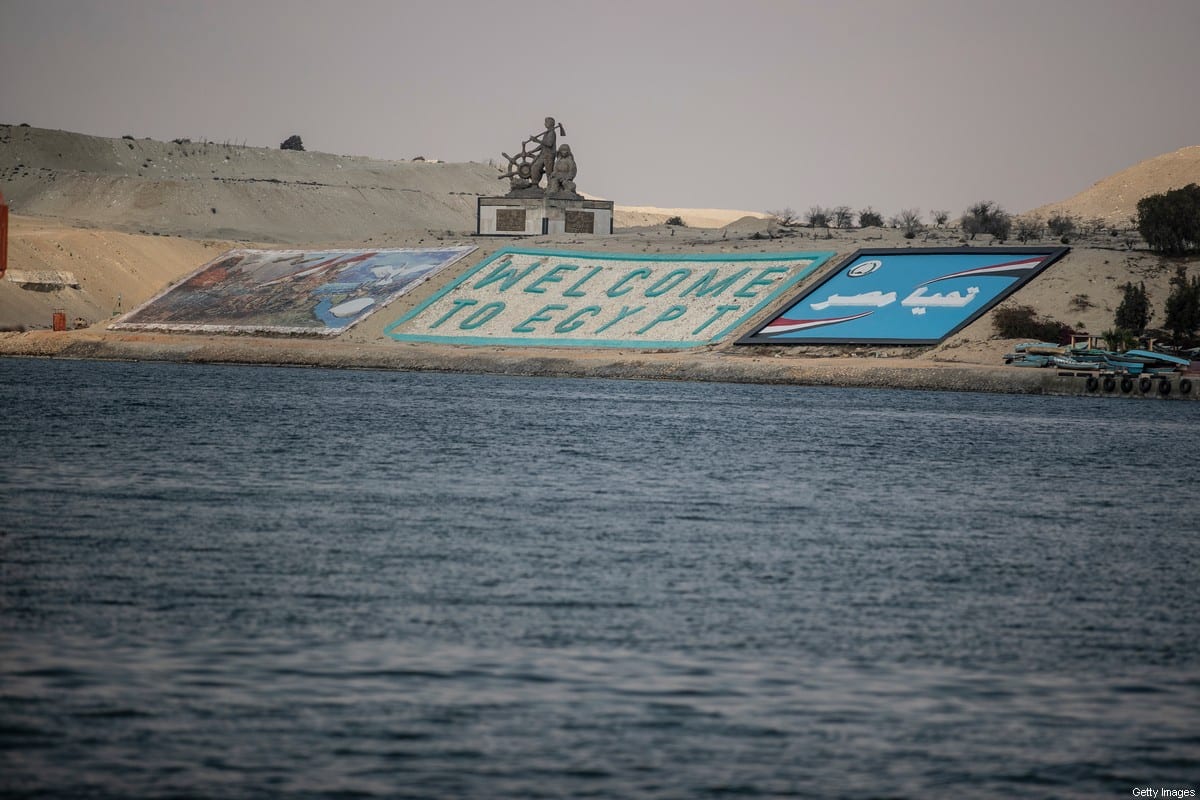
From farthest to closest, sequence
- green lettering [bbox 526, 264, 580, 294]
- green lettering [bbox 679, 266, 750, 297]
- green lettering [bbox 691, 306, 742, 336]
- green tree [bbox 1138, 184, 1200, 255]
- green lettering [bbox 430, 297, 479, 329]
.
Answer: green lettering [bbox 526, 264, 580, 294] → green lettering [bbox 430, 297, 479, 329] → green lettering [bbox 679, 266, 750, 297] → green tree [bbox 1138, 184, 1200, 255] → green lettering [bbox 691, 306, 742, 336]

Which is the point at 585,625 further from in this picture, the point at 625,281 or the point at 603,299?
the point at 625,281

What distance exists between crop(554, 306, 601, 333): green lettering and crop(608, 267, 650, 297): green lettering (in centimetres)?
215

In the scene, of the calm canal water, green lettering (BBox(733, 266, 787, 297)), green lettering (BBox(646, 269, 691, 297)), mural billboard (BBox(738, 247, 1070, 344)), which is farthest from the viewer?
green lettering (BBox(646, 269, 691, 297))

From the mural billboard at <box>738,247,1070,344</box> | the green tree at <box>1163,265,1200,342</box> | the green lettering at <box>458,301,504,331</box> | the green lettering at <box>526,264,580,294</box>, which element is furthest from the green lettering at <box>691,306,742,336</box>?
the green tree at <box>1163,265,1200,342</box>

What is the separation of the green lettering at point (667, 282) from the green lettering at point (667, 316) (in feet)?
8.81

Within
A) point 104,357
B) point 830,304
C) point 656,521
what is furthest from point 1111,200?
point 656,521

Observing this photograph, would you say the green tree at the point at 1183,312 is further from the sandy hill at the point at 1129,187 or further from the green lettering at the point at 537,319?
the sandy hill at the point at 1129,187

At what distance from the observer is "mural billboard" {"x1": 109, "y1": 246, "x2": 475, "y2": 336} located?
10356 cm

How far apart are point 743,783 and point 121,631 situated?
8.20 m

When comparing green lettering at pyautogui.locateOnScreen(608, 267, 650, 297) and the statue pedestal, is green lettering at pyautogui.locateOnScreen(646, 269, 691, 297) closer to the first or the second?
green lettering at pyautogui.locateOnScreen(608, 267, 650, 297)

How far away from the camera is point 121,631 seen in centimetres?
1897

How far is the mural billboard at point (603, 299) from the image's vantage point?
93.4 m

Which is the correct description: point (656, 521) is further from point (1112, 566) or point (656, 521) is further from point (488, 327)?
point (488, 327)

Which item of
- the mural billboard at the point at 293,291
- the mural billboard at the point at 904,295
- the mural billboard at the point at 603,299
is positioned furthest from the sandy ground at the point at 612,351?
the mural billboard at the point at 293,291
